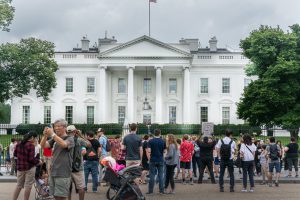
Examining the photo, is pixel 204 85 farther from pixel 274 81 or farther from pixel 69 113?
pixel 274 81

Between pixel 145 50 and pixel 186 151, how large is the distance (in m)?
42.1

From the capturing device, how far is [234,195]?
1291 cm

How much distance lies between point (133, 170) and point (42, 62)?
35662mm

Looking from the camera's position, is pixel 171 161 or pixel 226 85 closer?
pixel 171 161

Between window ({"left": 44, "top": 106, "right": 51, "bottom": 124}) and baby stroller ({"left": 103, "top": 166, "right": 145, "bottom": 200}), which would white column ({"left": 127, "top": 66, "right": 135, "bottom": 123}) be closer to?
window ({"left": 44, "top": 106, "right": 51, "bottom": 124})

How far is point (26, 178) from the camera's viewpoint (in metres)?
10.3

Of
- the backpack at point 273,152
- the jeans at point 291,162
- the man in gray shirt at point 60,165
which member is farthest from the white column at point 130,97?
the man in gray shirt at point 60,165

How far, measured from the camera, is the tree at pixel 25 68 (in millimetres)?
41753

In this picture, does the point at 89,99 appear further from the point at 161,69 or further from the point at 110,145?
the point at 110,145

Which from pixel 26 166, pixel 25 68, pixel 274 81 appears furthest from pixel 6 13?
pixel 26 166

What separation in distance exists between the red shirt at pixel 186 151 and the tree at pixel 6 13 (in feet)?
82.0

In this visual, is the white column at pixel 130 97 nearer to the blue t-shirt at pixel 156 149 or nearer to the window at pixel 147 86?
the window at pixel 147 86

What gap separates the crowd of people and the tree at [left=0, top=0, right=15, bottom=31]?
20373 mm

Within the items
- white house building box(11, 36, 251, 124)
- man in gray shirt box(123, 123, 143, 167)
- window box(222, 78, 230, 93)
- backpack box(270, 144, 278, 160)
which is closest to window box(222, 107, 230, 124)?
white house building box(11, 36, 251, 124)
